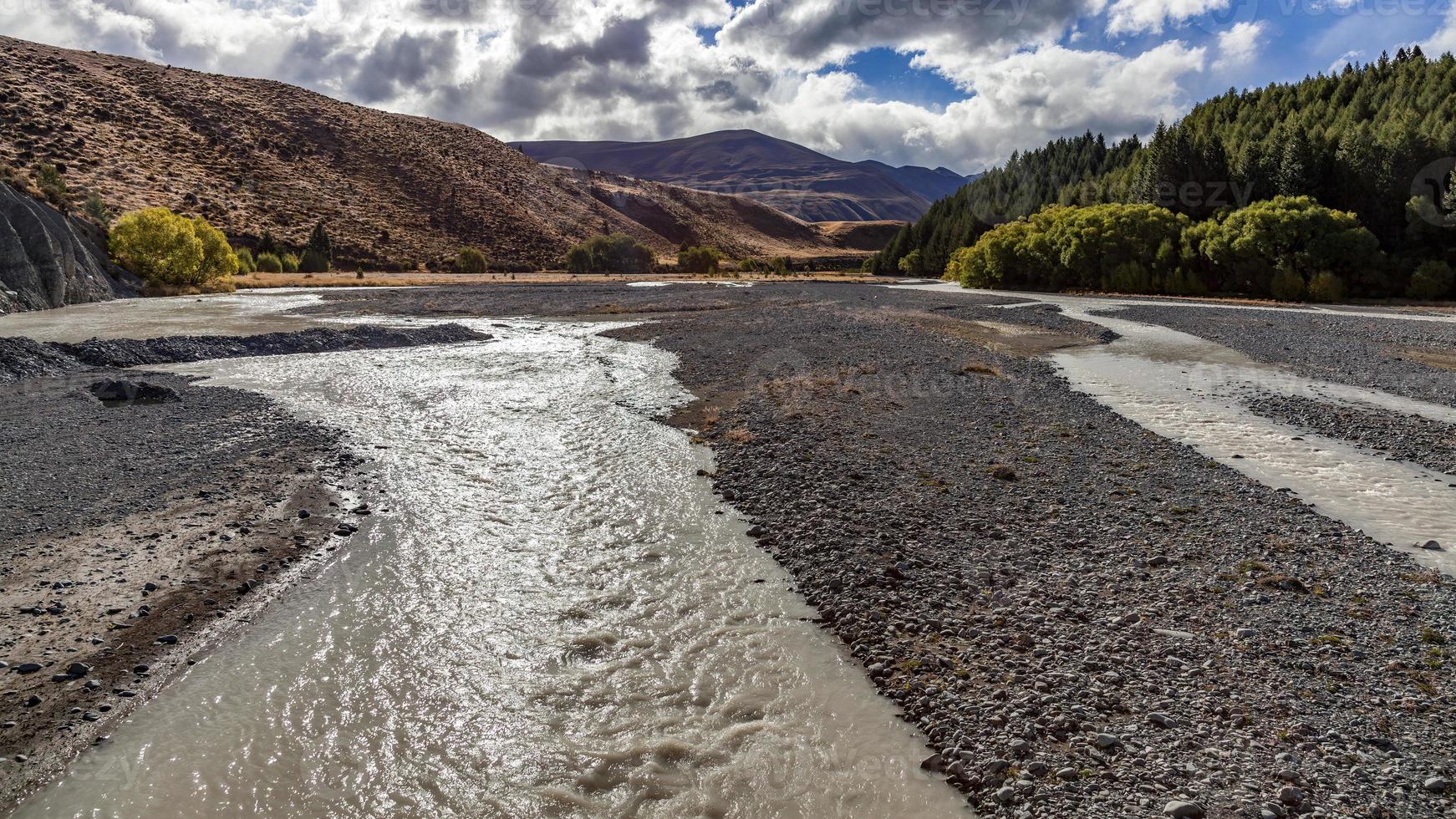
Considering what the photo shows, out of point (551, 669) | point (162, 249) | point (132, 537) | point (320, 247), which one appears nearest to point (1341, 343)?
point (551, 669)

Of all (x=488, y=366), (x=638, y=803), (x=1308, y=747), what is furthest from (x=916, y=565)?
(x=488, y=366)

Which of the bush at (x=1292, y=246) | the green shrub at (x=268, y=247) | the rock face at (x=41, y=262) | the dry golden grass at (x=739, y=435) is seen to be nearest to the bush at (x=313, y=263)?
the green shrub at (x=268, y=247)

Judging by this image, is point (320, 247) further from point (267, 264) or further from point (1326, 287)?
point (1326, 287)

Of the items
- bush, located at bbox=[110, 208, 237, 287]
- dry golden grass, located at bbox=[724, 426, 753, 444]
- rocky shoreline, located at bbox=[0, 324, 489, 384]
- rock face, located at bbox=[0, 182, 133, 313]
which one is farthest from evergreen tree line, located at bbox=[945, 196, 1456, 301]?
rock face, located at bbox=[0, 182, 133, 313]

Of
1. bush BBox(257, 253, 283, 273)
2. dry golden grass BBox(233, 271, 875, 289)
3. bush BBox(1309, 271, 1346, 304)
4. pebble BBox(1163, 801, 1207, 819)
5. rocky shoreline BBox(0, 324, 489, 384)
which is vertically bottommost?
pebble BBox(1163, 801, 1207, 819)

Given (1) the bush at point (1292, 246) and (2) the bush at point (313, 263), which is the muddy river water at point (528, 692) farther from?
(2) the bush at point (313, 263)

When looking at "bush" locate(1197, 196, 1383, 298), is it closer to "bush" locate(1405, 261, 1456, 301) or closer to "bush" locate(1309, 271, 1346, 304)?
"bush" locate(1309, 271, 1346, 304)

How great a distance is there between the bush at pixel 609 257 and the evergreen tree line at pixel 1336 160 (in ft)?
153

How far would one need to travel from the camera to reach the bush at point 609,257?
4355 inches

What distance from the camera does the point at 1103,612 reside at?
26.7ft

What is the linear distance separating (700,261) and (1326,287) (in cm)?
7883

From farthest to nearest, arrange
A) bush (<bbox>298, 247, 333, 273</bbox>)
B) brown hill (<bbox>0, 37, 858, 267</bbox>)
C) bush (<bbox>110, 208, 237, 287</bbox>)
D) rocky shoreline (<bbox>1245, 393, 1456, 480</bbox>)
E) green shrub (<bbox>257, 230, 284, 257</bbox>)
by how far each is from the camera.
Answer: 1. brown hill (<bbox>0, 37, 858, 267</bbox>)
2. green shrub (<bbox>257, 230, 284, 257</bbox>)
3. bush (<bbox>298, 247, 333, 273</bbox>)
4. bush (<bbox>110, 208, 237, 287</bbox>)
5. rocky shoreline (<bbox>1245, 393, 1456, 480</bbox>)

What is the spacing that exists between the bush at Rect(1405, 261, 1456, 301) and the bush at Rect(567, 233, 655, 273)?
87.9 meters

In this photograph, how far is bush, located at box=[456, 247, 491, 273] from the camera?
95438 mm
